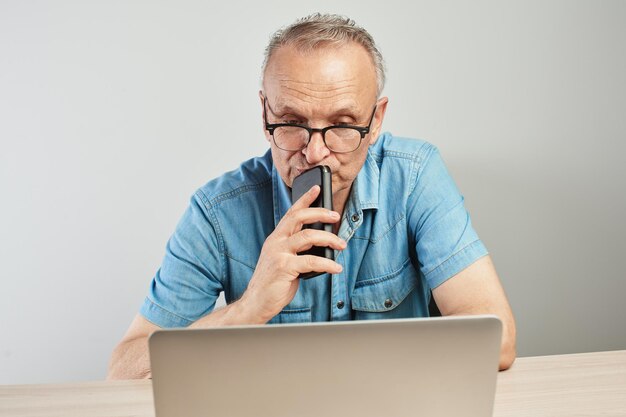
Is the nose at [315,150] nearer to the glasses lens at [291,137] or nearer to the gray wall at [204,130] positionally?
the glasses lens at [291,137]

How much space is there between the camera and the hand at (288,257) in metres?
1.35

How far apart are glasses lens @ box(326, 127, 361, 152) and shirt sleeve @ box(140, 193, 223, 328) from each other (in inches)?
14.5

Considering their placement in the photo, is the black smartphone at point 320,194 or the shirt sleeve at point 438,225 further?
the shirt sleeve at point 438,225

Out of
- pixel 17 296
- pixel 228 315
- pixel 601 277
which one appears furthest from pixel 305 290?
pixel 601 277

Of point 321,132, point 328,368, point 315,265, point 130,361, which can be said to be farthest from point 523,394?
point 130,361

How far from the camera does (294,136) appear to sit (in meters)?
1.50

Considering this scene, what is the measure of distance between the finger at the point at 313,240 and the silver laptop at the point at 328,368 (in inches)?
20.7

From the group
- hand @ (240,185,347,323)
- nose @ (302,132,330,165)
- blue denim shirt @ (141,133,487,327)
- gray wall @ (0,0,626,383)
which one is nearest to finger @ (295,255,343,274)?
hand @ (240,185,347,323)

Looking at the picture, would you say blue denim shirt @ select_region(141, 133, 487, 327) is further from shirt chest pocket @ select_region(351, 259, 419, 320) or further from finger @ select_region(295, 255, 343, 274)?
finger @ select_region(295, 255, 343, 274)

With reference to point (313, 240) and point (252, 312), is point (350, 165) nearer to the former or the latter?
point (313, 240)

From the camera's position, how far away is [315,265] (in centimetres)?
134

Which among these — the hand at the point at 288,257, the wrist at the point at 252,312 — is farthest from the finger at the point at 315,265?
the wrist at the point at 252,312

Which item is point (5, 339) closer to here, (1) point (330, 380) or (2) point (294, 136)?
(2) point (294, 136)

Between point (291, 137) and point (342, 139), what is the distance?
0.35ft
